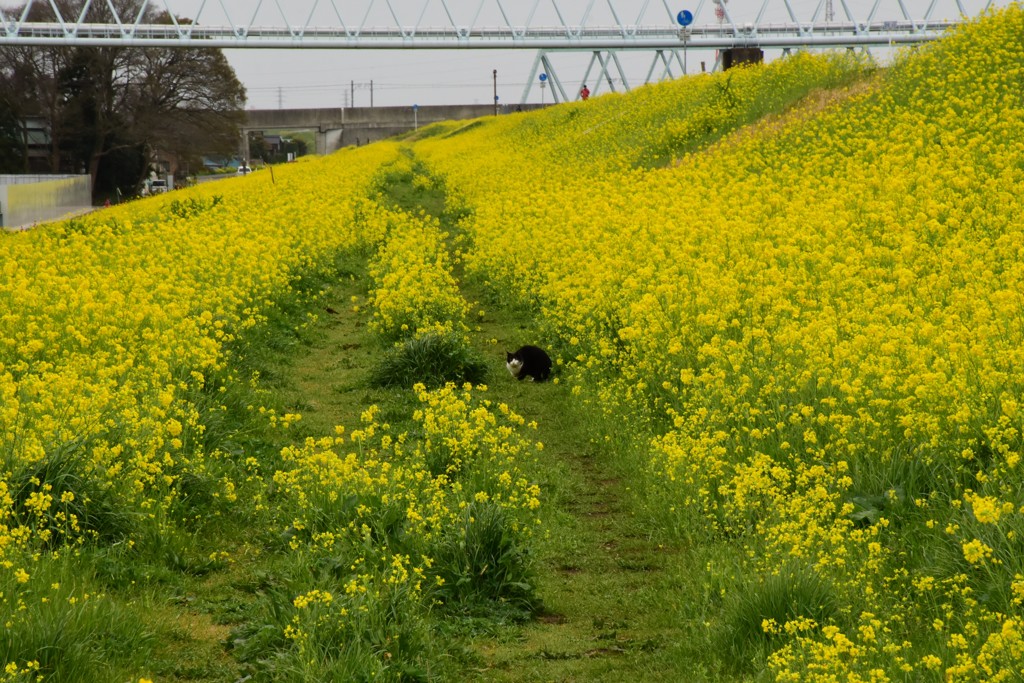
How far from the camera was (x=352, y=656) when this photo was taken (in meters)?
4.16

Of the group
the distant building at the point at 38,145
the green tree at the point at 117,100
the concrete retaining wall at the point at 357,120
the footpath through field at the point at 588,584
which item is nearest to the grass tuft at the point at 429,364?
the footpath through field at the point at 588,584

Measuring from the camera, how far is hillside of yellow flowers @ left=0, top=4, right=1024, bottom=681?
429 cm

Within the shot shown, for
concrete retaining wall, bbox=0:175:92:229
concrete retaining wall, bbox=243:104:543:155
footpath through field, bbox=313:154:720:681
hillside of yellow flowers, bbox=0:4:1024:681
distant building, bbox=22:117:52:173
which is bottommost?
footpath through field, bbox=313:154:720:681

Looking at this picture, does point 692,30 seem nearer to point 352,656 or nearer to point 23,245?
point 23,245

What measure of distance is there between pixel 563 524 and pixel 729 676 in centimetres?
207

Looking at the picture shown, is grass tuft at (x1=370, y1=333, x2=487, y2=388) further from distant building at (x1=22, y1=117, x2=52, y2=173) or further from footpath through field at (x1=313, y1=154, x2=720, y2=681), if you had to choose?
distant building at (x1=22, y1=117, x2=52, y2=173)

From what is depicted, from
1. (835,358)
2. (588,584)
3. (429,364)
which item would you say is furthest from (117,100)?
(588,584)

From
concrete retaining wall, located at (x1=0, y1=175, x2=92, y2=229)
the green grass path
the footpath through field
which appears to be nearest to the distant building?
concrete retaining wall, located at (x1=0, y1=175, x2=92, y2=229)

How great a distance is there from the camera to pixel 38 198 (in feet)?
107

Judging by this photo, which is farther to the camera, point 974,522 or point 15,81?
point 15,81

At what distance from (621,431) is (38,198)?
97.2ft

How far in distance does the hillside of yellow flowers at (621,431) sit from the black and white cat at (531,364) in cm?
36

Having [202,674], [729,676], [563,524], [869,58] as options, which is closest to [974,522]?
[729,676]

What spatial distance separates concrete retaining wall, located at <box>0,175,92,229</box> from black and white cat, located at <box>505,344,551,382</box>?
1926 cm
